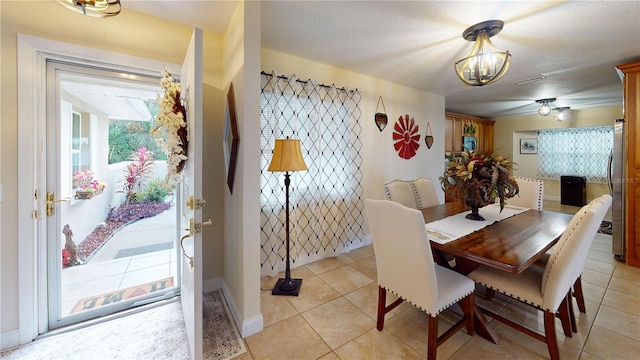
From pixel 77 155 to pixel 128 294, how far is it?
1161 millimetres

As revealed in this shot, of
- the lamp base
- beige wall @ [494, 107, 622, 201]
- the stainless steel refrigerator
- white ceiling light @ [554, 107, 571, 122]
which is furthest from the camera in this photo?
beige wall @ [494, 107, 622, 201]

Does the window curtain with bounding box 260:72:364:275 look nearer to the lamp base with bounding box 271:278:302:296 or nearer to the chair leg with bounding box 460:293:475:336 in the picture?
the lamp base with bounding box 271:278:302:296

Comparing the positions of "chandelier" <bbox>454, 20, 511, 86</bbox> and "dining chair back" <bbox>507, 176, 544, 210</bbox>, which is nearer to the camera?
"chandelier" <bbox>454, 20, 511, 86</bbox>

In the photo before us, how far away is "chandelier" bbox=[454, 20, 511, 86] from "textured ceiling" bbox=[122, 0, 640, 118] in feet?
0.23

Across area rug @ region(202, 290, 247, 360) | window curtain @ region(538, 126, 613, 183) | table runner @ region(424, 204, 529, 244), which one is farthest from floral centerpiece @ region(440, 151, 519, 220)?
window curtain @ region(538, 126, 613, 183)

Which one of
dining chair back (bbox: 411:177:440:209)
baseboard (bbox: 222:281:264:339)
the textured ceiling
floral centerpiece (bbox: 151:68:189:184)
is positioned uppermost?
the textured ceiling

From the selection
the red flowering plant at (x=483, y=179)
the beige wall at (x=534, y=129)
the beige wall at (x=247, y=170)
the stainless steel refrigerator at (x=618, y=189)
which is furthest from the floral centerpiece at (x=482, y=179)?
the beige wall at (x=534, y=129)

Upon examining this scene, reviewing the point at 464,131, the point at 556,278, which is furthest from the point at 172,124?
the point at 464,131

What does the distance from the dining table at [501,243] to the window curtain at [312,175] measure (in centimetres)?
114

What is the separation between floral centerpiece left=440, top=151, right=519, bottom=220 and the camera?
1.81 metres

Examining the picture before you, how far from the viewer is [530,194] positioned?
2.53 metres

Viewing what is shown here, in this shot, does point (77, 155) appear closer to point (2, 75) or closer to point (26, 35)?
point (2, 75)

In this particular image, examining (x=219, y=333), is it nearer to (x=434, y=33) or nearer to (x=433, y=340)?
(x=433, y=340)

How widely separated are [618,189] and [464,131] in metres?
2.82
